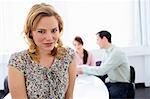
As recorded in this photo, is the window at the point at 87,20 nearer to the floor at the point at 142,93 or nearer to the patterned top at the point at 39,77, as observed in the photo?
the floor at the point at 142,93

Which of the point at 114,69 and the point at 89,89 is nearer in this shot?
the point at 89,89

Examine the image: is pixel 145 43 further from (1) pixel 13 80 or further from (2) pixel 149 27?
(1) pixel 13 80

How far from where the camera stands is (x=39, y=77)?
1256 millimetres

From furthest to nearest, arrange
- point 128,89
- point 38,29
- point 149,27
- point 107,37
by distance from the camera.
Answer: point 149,27
point 107,37
point 128,89
point 38,29

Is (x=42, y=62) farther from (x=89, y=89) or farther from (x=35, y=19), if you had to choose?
(x=89, y=89)

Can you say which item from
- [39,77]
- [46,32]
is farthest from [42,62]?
[46,32]

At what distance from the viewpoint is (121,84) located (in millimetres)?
2756

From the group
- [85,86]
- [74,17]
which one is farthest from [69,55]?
[74,17]

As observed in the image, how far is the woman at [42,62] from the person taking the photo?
3.88 feet

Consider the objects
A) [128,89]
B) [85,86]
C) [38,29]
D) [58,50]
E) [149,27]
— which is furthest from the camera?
[149,27]

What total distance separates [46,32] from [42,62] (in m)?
0.18

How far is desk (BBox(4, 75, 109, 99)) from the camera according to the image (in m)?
1.94

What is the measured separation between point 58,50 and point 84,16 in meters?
3.15

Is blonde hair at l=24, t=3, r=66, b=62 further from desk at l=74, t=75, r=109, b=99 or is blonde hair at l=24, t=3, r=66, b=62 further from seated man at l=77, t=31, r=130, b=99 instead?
seated man at l=77, t=31, r=130, b=99
